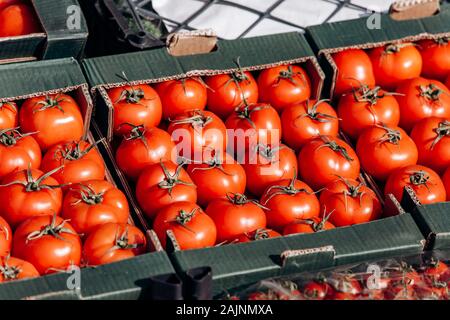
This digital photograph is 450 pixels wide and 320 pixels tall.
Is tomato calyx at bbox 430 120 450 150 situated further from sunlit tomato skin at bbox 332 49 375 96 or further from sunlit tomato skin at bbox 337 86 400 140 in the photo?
sunlit tomato skin at bbox 332 49 375 96

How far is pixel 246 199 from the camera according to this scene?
3406mm

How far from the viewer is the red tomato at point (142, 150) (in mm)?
3537

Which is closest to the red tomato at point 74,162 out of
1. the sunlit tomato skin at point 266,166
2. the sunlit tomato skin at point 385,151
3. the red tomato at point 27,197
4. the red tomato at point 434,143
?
the red tomato at point 27,197

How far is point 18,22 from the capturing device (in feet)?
13.0

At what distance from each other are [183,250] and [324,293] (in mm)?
510

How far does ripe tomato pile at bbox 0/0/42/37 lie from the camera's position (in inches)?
156

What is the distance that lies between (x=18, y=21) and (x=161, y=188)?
1146 millimetres

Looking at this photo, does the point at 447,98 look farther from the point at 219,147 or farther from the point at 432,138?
the point at 219,147

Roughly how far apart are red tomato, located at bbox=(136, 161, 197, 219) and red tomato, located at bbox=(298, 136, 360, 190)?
0.52 metres

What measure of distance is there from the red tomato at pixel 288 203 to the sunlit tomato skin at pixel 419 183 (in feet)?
1.16

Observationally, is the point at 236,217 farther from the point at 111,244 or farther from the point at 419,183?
the point at 419,183

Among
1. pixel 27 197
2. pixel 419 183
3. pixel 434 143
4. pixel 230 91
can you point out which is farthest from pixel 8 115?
pixel 434 143

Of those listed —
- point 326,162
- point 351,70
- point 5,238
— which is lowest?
point 5,238

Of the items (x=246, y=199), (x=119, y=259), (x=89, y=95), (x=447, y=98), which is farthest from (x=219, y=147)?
(x=447, y=98)
